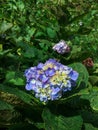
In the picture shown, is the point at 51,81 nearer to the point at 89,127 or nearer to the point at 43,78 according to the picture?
the point at 43,78

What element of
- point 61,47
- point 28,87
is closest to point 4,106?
point 28,87

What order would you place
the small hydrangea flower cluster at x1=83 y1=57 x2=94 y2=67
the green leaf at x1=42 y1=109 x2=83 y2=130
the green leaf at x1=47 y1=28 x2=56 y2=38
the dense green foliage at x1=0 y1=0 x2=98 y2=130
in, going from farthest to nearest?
the green leaf at x1=47 y1=28 x2=56 y2=38 < the small hydrangea flower cluster at x1=83 y1=57 x2=94 y2=67 < the dense green foliage at x1=0 y1=0 x2=98 y2=130 < the green leaf at x1=42 y1=109 x2=83 y2=130

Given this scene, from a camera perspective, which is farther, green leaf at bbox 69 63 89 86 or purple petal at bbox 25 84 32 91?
green leaf at bbox 69 63 89 86

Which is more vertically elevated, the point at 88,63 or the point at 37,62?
the point at 37,62

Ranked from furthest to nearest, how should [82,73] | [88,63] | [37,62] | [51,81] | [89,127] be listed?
[88,63] → [37,62] → [82,73] → [89,127] → [51,81]

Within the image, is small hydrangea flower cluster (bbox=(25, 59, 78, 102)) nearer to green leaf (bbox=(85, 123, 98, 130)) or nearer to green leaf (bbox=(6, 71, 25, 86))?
green leaf (bbox=(6, 71, 25, 86))

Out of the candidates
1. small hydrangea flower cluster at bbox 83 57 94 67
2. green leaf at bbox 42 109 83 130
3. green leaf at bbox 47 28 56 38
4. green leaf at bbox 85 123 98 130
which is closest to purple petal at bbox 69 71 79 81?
green leaf at bbox 42 109 83 130

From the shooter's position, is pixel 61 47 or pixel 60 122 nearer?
pixel 60 122
